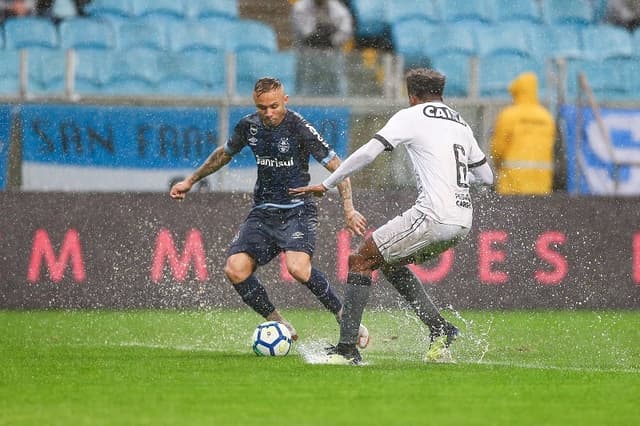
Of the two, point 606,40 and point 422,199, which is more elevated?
point 606,40

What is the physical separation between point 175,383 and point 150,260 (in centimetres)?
614

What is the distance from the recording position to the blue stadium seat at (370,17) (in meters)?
17.6

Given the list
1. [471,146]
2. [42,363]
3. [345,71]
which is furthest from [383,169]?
[42,363]

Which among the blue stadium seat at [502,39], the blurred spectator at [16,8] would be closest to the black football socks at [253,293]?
the blurred spectator at [16,8]

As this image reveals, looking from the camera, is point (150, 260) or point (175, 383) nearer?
point (175, 383)

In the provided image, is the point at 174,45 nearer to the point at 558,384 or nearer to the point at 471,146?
the point at 471,146

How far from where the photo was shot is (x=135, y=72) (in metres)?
15.8

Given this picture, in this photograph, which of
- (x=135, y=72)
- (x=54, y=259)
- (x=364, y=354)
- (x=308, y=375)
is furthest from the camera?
(x=135, y=72)

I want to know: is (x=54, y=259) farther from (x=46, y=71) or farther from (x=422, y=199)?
(x=422, y=199)

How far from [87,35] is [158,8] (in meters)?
1.13

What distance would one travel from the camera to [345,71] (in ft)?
46.6

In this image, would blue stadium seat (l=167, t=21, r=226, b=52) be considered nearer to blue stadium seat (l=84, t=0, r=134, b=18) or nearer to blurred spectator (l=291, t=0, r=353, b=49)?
blue stadium seat (l=84, t=0, r=134, b=18)

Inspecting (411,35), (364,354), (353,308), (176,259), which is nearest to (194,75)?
(176,259)

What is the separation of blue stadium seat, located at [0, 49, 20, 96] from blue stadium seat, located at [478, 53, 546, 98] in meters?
4.81
